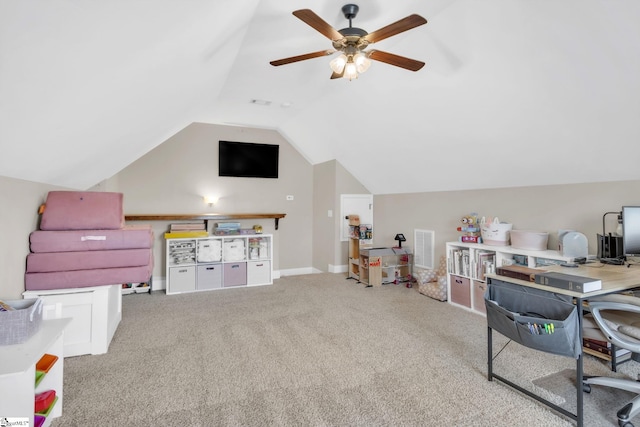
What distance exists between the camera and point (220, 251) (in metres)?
4.89

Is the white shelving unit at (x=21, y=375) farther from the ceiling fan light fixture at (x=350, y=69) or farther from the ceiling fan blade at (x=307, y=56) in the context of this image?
the ceiling fan light fixture at (x=350, y=69)

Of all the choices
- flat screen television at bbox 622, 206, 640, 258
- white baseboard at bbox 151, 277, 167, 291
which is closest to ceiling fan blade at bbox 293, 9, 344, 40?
flat screen television at bbox 622, 206, 640, 258

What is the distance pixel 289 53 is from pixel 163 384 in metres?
2.90

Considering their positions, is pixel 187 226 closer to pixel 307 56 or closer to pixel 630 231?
pixel 307 56

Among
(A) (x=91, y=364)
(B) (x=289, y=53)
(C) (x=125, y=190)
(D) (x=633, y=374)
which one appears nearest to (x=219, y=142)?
(C) (x=125, y=190)

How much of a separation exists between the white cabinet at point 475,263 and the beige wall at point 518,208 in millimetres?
317

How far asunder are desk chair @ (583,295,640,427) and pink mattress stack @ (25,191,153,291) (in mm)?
3290

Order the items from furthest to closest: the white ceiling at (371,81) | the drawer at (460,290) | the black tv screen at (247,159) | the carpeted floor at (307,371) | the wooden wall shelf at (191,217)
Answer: the black tv screen at (247,159) → the wooden wall shelf at (191,217) → the drawer at (460,290) → the carpeted floor at (307,371) → the white ceiling at (371,81)

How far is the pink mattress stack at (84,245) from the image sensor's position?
8.00 feet

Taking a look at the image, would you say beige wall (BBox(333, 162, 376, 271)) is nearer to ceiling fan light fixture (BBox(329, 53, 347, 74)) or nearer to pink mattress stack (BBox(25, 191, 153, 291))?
ceiling fan light fixture (BBox(329, 53, 347, 74))

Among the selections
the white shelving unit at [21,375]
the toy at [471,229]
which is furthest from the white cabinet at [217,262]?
the white shelving unit at [21,375]

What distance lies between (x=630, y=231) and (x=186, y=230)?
16.5 feet

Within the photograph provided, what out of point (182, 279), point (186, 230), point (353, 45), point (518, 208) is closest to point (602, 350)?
point (518, 208)

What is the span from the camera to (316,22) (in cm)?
193
